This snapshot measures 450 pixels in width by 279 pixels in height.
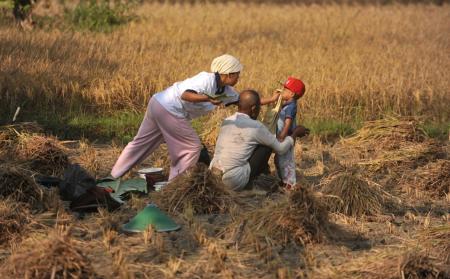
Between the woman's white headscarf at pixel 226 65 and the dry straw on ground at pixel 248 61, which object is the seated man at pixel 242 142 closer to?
the woman's white headscarf at pixel 226 65

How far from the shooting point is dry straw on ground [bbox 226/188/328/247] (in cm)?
626

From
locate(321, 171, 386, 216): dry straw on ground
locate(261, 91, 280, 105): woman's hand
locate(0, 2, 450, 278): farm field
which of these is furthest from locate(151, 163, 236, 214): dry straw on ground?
locate(261, 91, 280, 105): woman's hand

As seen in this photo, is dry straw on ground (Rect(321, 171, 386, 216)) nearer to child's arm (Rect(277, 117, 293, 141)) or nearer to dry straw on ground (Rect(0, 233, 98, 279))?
child's arm (Rect(277, 117, 293, 141))

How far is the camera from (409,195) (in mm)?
8164

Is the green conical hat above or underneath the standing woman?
underneath

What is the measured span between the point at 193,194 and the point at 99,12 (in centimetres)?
1140

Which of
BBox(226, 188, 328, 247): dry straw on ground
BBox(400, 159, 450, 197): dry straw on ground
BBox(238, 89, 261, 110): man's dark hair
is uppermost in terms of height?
BBox(238, 89, 261, 110): man's dark hair

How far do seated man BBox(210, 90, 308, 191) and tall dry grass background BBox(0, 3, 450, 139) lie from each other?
3418 mm

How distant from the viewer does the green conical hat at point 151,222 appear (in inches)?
256

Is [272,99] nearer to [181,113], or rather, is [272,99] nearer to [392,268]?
[181,113]

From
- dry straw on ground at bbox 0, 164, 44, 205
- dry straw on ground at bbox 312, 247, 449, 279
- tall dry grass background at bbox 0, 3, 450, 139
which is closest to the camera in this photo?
dry straw on ground at bbox 312, 247, 449, 279

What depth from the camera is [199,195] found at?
23.2 ft

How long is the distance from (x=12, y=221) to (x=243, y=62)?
807 cm

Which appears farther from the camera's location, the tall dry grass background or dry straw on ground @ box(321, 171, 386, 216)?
the tall dry grass background
